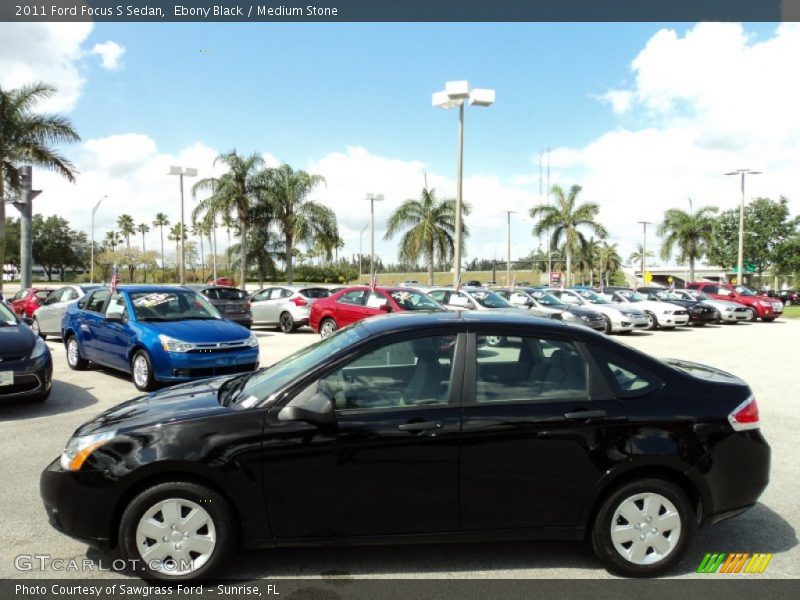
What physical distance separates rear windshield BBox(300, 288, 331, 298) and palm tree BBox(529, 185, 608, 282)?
936 inches

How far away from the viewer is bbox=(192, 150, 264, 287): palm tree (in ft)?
113

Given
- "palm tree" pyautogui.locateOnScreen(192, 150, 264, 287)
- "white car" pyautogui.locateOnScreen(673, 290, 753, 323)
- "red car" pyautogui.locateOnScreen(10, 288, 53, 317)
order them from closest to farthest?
"red car" pyautogui.locateOnScreen(10, 288, 53, 317) → "white car" pyautogui.locateOnScreen(673, 290, 753, 323) → "palm tree" pyautogui.locateOnScreen(192, 150, 264, 287)

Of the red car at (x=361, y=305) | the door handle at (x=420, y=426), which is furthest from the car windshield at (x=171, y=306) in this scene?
the door handle at (x=420, y=426)

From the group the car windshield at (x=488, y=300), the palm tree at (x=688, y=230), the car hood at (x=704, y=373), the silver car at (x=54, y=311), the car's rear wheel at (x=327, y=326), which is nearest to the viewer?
the car hood at (x=704, y=373)

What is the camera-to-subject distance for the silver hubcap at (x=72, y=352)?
1075 cm

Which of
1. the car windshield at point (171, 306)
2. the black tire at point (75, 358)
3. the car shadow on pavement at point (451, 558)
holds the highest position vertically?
the car windshield at point (171, 306)

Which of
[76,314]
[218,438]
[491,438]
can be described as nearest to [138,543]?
[218,438]

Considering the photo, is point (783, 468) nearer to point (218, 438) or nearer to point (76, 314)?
point (218, 438)

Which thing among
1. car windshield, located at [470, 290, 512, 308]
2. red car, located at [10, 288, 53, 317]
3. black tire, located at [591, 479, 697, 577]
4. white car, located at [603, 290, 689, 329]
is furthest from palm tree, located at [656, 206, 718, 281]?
black tire, located at [591, 479, 697, 577]

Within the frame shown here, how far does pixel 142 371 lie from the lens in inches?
340

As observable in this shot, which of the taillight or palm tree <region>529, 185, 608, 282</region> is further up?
palm tree <region>529, 185, 608, 282</region>

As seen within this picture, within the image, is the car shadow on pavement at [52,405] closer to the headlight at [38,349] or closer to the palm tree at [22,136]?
the headlight at [38,349]

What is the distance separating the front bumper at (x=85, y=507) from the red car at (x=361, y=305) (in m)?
10.9

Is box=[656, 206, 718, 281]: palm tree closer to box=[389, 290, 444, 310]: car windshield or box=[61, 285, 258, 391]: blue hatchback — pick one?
box=[389, 290, 444, 310]: car windshield
